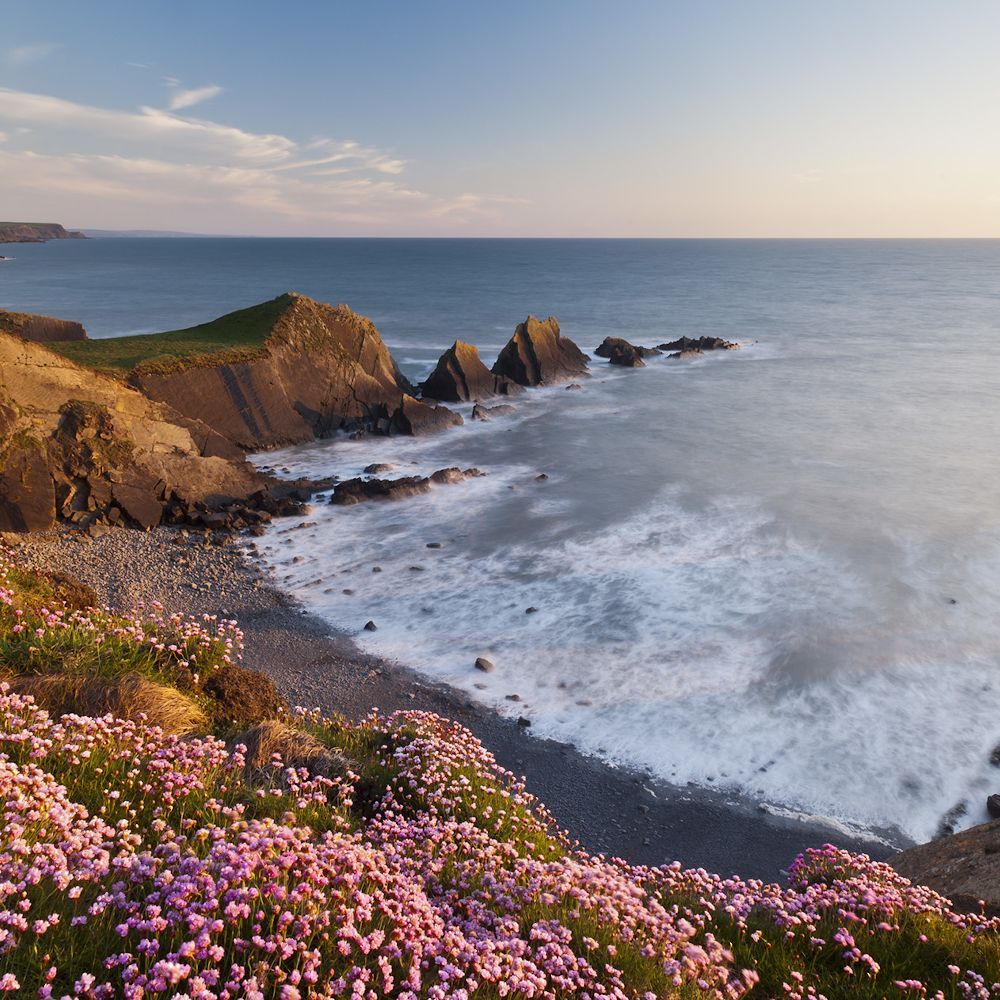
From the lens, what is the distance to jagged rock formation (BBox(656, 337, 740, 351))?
2726 inches

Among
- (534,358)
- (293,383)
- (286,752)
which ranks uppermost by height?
(534,358)

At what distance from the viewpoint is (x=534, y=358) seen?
5372 centimetres

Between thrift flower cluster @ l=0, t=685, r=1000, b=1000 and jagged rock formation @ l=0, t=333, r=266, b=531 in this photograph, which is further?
jagged rock formation @ l=0, t=333, r=266, b=531

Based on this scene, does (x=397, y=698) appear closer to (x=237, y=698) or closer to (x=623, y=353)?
(x=237, y=698)

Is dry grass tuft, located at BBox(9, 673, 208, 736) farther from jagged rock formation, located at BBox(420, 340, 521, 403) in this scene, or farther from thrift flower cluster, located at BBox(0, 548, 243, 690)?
jagged rock formation, located at BBox(420, 340, 521, 403)

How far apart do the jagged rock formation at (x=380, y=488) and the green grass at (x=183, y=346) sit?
10.7m

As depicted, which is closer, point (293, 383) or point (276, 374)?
point (276, 374)

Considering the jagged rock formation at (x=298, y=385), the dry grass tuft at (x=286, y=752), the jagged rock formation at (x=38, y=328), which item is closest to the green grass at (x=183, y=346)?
the jagged rock formation at (x=298, y=385)

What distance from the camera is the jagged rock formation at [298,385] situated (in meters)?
34.0

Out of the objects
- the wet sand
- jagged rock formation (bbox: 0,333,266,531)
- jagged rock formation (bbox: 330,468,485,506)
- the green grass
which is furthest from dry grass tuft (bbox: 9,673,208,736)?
the green grass

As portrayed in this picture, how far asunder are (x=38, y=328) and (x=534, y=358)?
30.5 meters

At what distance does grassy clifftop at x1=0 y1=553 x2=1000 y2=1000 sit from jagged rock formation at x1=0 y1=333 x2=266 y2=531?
16.9 m

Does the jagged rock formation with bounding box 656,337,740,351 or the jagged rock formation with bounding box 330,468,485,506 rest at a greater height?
the jagged rock formation with bounding box 656,337,740,351

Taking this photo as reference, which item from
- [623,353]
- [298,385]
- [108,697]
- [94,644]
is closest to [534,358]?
[623,353]
